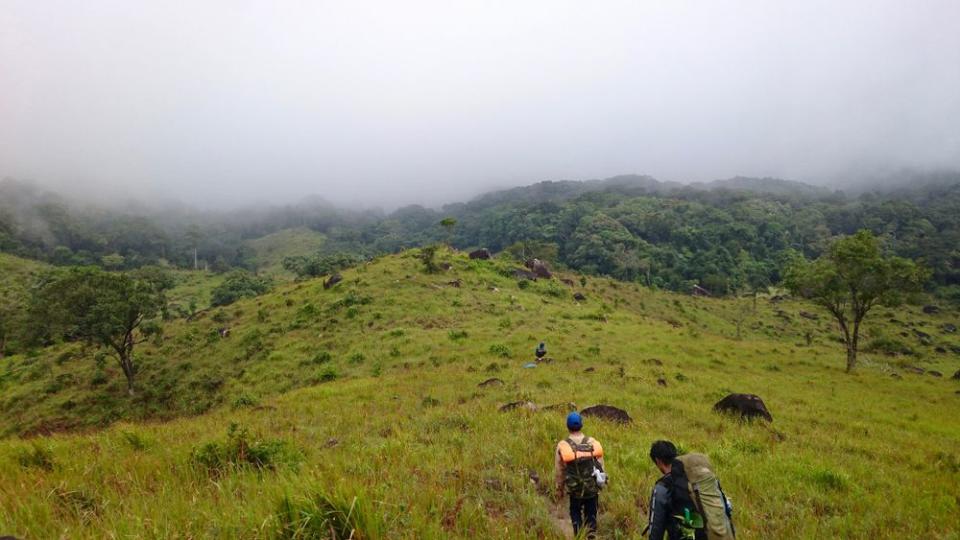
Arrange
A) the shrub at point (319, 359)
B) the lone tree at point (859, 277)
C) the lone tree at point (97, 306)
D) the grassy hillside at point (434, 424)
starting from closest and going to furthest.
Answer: the grassy hillside at point (434, 424) → the shrub at point (319, 359) → the lone tree at point (97, 306) → the lone tree at point (859, 277)

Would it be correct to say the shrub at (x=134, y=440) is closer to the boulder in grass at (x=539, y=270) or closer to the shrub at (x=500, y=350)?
the shrub at (x=500, y=350)

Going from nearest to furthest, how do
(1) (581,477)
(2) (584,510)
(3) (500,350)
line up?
(1) (581,477) → (2) (584,510) → (3) (500,350)

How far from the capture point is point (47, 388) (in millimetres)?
30297

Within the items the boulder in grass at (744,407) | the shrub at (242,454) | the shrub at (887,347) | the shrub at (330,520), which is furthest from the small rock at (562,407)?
the shrub at (887,347)

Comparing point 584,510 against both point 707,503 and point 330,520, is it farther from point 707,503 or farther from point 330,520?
point 330,520

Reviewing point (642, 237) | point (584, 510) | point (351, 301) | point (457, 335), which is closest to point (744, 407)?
point (584, 510)

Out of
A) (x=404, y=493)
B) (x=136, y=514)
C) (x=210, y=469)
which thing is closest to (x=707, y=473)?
(x=404, y=493)

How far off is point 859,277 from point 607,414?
2747cm

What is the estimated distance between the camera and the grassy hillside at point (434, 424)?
471cm

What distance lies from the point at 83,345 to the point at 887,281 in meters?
58.4

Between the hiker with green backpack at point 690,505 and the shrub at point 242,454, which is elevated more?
the hiker with green backpack at point 690,505

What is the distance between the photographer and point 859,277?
2923 centimetres

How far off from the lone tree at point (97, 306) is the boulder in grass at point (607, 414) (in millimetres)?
30520

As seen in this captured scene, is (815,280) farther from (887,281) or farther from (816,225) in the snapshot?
(816,225)
